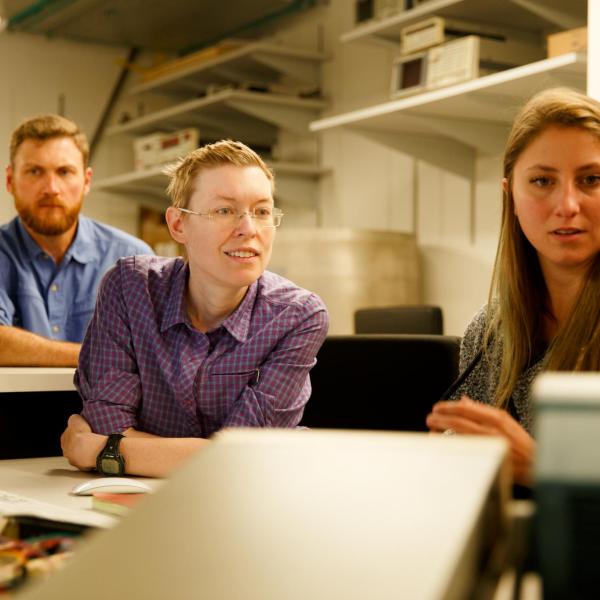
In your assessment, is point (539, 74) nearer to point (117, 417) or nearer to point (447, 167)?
point (447, 167)

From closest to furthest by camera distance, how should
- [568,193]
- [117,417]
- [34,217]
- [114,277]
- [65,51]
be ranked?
[568,193], [117,417], [114,277], [34,217], [65,51]

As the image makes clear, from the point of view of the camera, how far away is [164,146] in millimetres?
4340

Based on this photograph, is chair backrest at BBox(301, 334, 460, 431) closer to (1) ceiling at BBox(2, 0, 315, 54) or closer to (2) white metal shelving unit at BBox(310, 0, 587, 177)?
(2) white metal shelving unit at BBox(310, 0, 587, 177)

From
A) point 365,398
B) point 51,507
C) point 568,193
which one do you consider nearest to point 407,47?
point 365,398

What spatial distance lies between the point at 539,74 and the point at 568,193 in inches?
48.3

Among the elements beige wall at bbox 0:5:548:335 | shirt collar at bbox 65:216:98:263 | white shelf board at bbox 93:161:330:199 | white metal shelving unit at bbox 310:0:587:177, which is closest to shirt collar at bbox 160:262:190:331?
shirt collar at bbox 65:216:98:263

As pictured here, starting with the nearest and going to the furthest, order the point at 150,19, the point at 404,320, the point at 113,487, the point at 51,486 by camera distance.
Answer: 1. the point at 113,487
2. the point at 51,486
3. the point at 404,320
4. the point at 150,19

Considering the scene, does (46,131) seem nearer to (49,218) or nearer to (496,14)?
(49,218)

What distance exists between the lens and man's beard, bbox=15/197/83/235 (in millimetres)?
2746

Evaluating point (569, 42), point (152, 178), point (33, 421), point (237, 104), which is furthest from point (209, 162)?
point (152, 178)

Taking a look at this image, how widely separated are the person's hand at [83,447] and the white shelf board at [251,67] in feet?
8.74

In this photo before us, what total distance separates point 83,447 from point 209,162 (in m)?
0.55

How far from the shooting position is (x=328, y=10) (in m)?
4.10

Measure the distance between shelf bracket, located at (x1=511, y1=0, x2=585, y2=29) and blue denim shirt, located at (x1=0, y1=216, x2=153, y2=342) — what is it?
1420 mm
